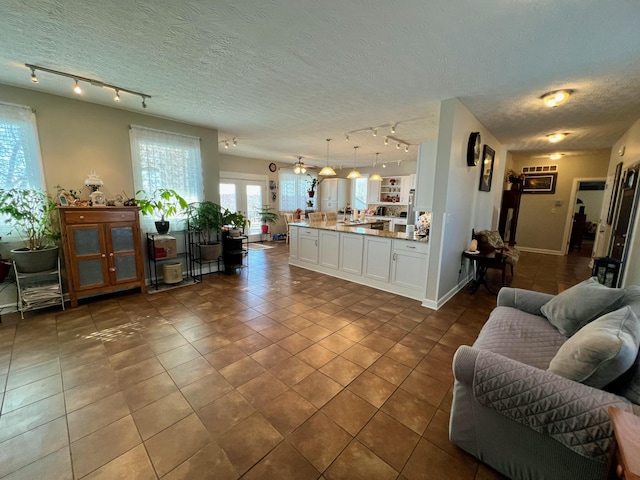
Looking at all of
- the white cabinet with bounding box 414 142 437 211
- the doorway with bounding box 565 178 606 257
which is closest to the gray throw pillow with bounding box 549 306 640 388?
the white cabinet with bounding box 414 142 437 211

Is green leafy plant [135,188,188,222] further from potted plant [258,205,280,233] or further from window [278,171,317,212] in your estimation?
window [278,171,317,212]

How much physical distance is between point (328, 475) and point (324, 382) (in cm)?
68

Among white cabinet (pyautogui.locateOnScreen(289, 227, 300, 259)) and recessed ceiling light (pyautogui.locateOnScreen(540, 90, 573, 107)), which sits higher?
recessed ceiling light (pyautogui.locateOnScreen(540, 90, 573, 107))

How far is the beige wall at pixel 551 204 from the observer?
6.20 metres

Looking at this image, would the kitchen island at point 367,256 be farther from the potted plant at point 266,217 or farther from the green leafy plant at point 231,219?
the potted plant at point 266,217

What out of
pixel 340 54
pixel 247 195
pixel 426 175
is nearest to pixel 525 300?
pixel 426 175

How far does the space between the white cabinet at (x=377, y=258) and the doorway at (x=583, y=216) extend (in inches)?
208

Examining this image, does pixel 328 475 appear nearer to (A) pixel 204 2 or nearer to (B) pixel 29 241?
(A) pixel 204 2

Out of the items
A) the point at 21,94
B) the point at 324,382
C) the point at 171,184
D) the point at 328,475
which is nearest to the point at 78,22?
the point at 21,94

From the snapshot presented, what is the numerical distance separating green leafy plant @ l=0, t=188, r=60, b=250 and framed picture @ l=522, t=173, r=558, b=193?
953 cm

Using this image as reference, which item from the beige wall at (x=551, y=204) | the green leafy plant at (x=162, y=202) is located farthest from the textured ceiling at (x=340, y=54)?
the beige wall at (x=551, y=204)

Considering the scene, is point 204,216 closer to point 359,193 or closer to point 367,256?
point 367,256

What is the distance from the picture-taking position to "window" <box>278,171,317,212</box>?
8578 millimetres

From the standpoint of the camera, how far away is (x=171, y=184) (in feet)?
13.8
